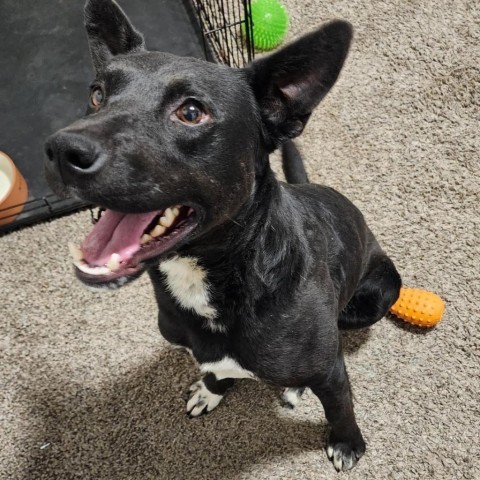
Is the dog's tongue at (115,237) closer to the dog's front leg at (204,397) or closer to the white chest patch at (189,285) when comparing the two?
the white chest patch at (189,285)

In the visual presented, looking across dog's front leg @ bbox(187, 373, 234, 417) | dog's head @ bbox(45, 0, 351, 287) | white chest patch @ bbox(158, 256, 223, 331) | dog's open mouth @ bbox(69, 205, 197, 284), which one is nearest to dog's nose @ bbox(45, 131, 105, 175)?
dog's head @ bbox(45, 0, 351, 287)

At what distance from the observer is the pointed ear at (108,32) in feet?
5.28

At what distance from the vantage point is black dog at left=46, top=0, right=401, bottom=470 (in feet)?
4.32

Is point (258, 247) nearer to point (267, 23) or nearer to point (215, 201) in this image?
point (215, 201)

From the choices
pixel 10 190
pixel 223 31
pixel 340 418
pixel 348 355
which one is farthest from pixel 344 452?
pixel 223 31

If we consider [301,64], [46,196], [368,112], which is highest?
[301,64]

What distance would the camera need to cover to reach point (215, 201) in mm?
1441

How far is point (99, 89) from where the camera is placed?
5.03 ft

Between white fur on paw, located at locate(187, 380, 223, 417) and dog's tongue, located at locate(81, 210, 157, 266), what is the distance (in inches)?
40.6

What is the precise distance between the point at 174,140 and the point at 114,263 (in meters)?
0.33

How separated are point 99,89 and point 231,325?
0.75 metres

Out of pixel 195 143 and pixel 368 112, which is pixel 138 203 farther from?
pixel 368 112

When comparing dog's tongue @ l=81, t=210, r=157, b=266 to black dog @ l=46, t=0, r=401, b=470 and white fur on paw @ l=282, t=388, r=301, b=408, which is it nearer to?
black dog @ l=46, t=0, r=401, b=470

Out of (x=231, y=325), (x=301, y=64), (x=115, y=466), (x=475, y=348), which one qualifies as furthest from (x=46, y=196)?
(x=475, y=348)
